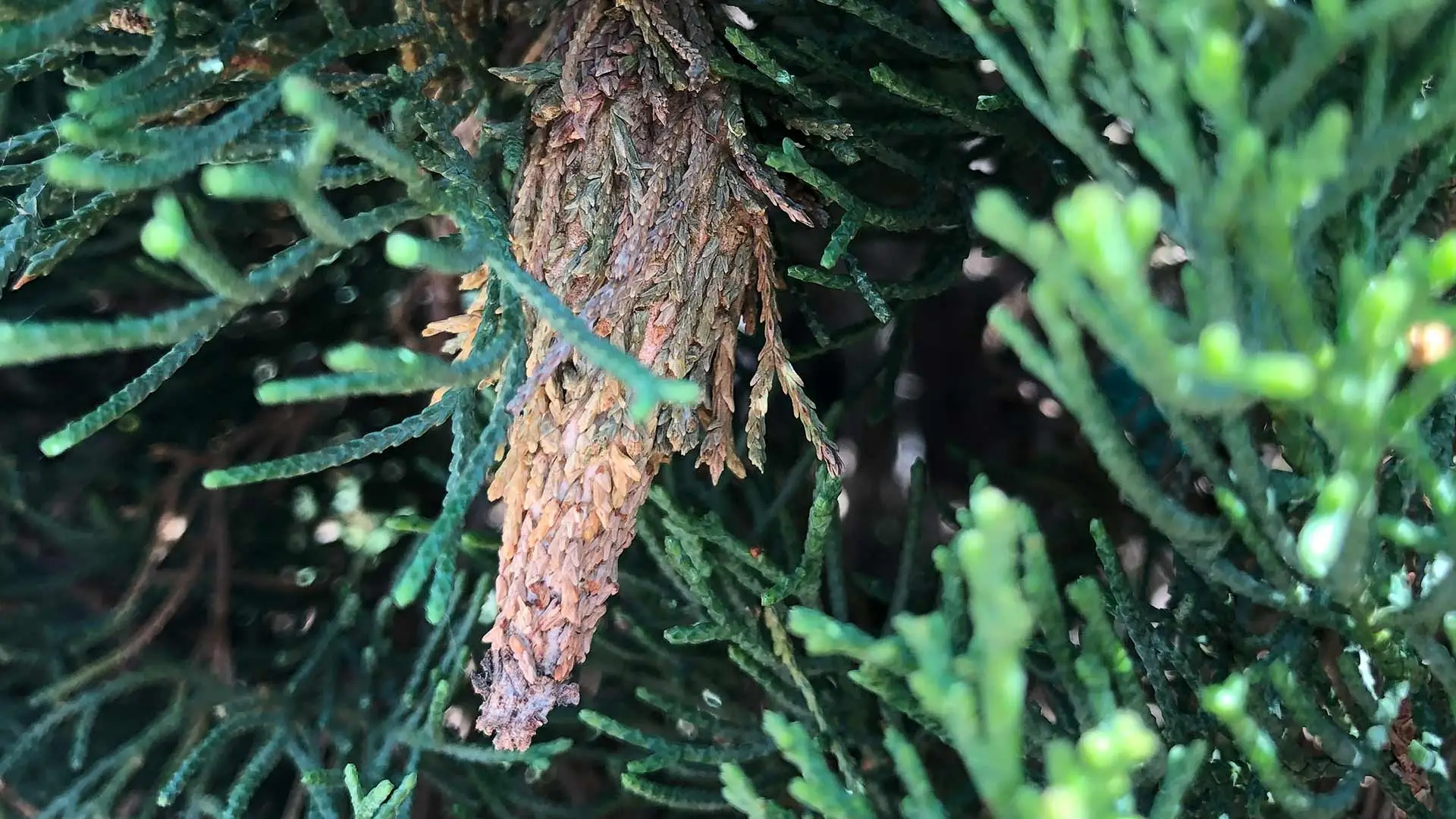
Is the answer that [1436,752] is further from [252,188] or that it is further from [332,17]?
[332,17]

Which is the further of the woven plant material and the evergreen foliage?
the woven plant material

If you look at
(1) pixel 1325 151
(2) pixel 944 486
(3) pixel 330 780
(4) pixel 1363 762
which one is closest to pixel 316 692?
(3) pixel 330 780

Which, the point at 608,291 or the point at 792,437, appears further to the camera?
the point at 792,437

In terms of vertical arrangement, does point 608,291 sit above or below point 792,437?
above
